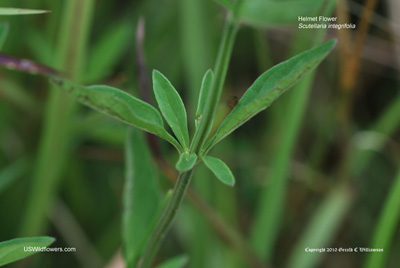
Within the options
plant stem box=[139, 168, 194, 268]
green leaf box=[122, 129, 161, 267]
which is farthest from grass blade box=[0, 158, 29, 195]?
plant stem box=[139, 168, 194, 268]

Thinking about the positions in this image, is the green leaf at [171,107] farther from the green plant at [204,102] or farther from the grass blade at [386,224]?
the grass blade at [386,224]

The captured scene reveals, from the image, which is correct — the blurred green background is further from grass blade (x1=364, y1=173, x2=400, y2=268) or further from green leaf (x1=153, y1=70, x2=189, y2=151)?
green leaf (x1=153, y1=70, x2=189, y2=151)

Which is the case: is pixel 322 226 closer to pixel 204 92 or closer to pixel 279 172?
pixel 279 172

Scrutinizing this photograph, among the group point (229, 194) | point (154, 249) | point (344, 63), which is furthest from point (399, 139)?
point (154, 249)

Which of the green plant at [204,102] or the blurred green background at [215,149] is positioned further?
the blurred green background at [215,149]

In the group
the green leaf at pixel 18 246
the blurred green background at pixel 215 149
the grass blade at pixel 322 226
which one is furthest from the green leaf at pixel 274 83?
the grass blade at pixel 322 226

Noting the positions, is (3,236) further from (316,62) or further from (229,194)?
(316,62)
